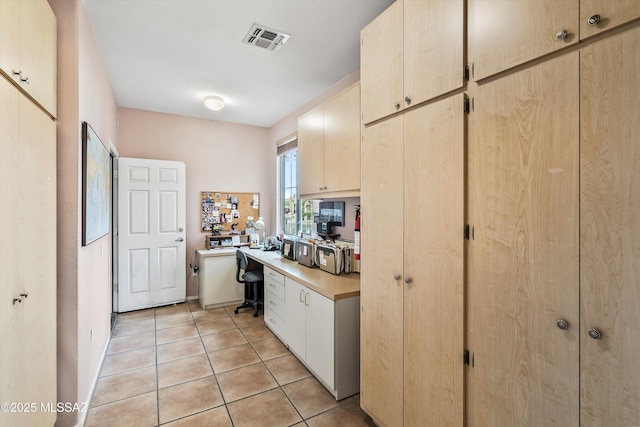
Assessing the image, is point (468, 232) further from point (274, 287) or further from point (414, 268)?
point (274, 287)

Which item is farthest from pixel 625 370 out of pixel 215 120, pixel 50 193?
pixel 215 120

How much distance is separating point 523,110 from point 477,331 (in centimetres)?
93

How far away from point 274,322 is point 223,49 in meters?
2.82

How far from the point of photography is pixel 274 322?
3.20 meters

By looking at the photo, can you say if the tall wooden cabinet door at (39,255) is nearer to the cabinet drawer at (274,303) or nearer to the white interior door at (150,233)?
the cabinet drawer at (274,303)

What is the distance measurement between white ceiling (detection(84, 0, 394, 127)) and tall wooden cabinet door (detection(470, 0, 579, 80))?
1097 millimetres

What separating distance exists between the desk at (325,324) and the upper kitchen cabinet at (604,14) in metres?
1.81

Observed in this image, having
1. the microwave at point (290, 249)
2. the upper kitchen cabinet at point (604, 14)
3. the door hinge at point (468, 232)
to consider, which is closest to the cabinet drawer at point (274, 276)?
the microwave at point (290, 249)

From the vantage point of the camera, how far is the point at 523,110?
3.55ft

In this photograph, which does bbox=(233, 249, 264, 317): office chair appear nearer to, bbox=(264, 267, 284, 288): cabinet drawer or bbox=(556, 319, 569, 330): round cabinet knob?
bbox=(264, 267, 284, 288): cabinet drawer

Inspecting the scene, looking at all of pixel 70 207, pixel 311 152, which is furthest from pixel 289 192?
pixel 70 207

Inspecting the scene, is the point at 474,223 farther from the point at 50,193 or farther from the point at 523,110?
the point at 50,193

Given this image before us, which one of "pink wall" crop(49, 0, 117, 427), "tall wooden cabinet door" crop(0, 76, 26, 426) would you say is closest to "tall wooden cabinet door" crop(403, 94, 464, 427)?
"tall wooden cabinet door" crop(0, 76, 26, 426)

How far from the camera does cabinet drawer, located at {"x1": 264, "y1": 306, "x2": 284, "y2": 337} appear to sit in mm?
3029
